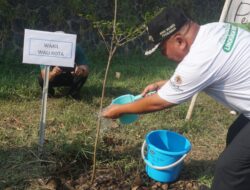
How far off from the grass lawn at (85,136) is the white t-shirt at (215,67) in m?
1.23

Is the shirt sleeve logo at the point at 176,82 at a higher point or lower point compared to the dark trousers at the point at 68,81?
higher

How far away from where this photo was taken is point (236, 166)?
105 inches

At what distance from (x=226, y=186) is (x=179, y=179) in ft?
2.96

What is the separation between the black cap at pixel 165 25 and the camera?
2436 mm

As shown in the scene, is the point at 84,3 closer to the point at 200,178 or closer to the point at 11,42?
the point at 11,42

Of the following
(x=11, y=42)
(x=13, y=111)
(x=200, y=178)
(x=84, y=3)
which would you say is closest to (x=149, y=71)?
(x=84, y=3)

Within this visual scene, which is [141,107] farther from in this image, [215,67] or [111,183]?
[111,183]

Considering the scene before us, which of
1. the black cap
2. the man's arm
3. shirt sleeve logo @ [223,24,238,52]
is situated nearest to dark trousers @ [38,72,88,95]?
the man's arm

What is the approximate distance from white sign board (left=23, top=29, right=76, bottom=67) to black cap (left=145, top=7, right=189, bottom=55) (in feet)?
3.06

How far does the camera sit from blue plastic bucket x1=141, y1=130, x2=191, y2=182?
10.8 ft

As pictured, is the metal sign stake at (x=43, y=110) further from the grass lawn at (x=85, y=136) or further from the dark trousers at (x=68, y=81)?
the dark trousers at (x=68, y=81)

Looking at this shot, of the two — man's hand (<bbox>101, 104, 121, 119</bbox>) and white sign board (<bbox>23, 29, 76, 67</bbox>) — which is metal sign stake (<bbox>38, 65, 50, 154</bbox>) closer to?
white sign board (<bbox>23, 29, 76, 67</bbox>)

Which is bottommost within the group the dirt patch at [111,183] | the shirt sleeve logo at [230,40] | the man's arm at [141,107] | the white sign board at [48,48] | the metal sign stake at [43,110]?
the dirt patch at [111,183]

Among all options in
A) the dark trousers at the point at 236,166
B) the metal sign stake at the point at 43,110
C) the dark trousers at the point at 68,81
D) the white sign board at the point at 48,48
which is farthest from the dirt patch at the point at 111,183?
the dark trousers at the point at 68,81
